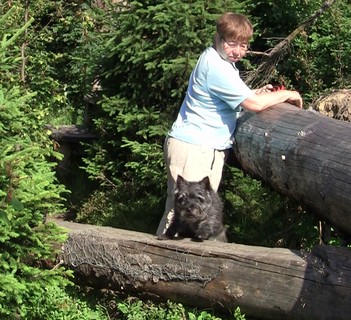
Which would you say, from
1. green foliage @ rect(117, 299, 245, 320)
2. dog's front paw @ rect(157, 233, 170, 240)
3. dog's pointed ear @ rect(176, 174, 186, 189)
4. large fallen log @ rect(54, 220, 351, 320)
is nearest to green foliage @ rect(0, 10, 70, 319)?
large fallen log @ rect(54, 220, 351, 320)

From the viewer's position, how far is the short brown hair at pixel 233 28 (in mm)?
6922

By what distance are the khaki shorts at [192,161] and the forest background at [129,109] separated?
0.66 m

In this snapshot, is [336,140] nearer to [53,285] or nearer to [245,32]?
[245,32]

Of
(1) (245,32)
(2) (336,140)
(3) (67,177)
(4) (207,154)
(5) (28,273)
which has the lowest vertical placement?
(3) (67,177)

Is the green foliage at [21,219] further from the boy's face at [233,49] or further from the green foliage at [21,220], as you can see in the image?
the boy's face at [233,49]

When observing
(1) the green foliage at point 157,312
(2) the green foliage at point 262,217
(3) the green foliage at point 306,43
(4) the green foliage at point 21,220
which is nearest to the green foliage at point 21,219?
(4) the green foliage at point 21,220

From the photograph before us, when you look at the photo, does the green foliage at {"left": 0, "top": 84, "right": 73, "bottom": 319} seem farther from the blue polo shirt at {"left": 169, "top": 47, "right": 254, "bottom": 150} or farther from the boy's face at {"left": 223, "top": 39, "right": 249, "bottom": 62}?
the boy's face at {"left": 223, "top": 39, "right": 249, "bottom": 62}

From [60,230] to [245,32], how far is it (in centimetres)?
231

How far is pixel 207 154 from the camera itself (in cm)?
719

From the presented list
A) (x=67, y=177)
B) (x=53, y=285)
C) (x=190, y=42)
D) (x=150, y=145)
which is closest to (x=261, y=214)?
(x=150, y=145)

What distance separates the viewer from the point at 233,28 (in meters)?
6.91

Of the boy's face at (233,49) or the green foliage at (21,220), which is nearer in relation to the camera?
the green foliage at (21,220)

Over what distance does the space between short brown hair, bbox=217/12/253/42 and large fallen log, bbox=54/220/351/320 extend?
5.82ft

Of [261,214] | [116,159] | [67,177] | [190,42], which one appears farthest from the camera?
[67,177]
